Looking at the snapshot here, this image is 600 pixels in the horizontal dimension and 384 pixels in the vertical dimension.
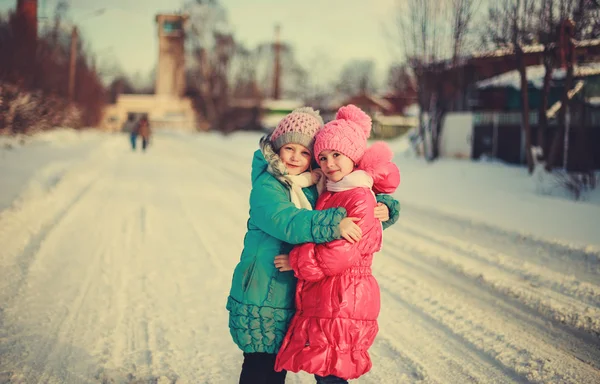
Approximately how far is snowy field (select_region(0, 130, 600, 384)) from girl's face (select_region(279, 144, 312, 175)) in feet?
5.26

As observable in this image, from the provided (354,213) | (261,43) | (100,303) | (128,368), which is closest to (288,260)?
(354,213)

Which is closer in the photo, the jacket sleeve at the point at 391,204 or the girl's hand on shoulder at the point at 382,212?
the girl's hand on shoulder at the point at 382,212

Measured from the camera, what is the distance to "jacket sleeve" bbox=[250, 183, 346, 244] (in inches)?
91.1

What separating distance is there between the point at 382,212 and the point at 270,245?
0.59 meters

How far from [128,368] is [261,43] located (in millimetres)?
61656

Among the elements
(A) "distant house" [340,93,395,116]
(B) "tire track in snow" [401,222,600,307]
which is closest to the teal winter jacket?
(B) "tire track in snow" [401,222,600,307]

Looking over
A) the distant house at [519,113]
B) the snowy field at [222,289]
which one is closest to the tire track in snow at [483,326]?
the snowy field at [222,289]

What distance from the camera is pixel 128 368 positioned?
3496 mm

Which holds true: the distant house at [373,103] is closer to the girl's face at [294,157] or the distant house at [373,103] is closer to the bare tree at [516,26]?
the bare tree at [516,26]

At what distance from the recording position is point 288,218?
7.88ft

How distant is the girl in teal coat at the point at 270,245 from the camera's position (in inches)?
99.2

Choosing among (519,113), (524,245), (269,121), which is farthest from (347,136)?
(269,121)

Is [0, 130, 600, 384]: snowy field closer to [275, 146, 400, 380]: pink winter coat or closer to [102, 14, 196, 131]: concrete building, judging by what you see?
[275, 146, 400, 380]: pink winter coat

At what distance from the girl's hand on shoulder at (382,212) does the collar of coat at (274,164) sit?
17.9 inches
